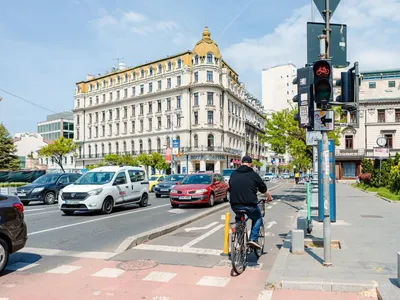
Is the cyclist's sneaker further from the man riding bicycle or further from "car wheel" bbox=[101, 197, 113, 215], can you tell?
"car wheel" bbox=[101, 197, 113, 215]

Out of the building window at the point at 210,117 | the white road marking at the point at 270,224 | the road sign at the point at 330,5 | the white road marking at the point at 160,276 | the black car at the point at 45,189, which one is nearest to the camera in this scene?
the white road marking at the point at 160,276

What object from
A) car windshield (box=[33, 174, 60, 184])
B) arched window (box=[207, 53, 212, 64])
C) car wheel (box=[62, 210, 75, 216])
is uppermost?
arched window (box=[207, 53, 212, 64])

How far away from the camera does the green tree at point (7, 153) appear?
5547cm

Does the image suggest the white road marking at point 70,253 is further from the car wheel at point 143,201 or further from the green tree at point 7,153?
the green tree at point 7,153

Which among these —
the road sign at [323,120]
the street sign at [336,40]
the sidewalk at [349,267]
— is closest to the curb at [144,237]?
the sidewalk at [349,267]

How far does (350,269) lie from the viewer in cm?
606

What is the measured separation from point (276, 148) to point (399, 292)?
18.2 m

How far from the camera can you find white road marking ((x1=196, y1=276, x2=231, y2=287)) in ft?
18.7

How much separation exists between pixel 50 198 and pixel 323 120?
1787 cm

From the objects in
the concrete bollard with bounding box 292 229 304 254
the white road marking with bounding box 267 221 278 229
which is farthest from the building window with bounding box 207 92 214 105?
the concrete bollard with bounding box 292 229 304 254

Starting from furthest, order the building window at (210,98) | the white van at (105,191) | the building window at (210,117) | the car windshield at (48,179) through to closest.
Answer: the building window at (210,117), the building window at (210,98), the car windshield at (48,179), the white van at (105,191)

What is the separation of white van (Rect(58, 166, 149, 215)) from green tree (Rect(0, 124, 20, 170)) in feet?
148

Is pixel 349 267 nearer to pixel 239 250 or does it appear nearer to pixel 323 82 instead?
pixel 239 250

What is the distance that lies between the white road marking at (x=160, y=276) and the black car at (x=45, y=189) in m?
16.0
